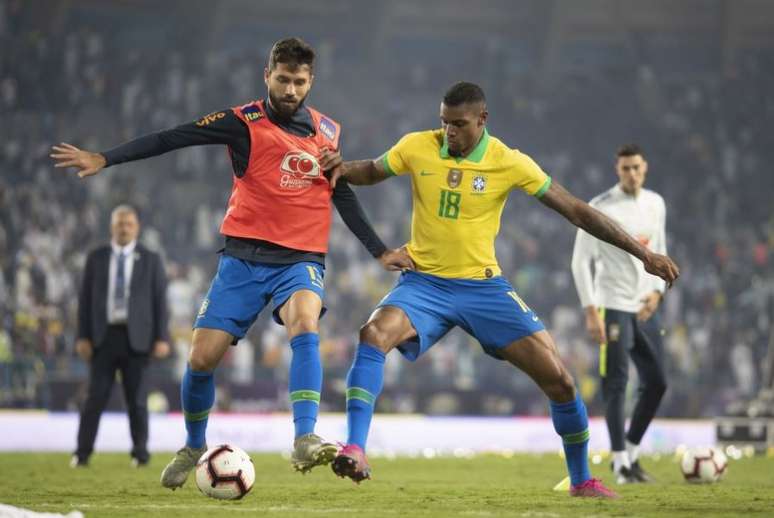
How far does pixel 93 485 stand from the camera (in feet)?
27.8

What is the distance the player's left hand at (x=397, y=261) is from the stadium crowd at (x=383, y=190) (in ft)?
32.6

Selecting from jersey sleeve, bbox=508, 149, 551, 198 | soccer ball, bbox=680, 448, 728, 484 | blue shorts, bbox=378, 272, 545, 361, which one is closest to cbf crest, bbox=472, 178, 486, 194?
jersey sleeve, bbox=508, 149, 551, 198

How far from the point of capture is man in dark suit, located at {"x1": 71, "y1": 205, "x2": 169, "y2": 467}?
11.4 m

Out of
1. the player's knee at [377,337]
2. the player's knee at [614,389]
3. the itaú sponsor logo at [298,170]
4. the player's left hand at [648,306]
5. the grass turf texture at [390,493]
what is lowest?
the grass turf texture at [390,493]

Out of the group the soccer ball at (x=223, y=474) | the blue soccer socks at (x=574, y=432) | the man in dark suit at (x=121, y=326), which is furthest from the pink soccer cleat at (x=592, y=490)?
the man in dark suit at (x=121, y=326)

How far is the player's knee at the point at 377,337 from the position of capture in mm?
6422

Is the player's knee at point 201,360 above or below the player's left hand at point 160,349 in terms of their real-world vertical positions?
below

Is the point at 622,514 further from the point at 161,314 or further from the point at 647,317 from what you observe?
the point at 161,314

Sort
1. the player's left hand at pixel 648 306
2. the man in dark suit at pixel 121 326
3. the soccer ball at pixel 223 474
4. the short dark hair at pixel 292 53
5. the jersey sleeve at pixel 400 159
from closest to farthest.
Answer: the soccer ball at pixel 223 474 < the short dark hair at pixel 292 53 < the jersey sleeve at pixel 400 159 < the player's left hand at pixel 648 306 < the man in dark suit at pixel 121 326

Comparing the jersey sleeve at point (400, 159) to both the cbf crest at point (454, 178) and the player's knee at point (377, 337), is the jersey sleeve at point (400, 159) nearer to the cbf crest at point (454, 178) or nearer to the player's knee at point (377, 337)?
the cbf crest at point (454, 178)

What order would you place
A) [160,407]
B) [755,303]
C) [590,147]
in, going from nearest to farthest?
[160,407]
[755,303]
[590,147]

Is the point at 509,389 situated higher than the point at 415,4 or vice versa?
the point at 415,4

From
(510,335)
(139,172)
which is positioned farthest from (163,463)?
(139,172)

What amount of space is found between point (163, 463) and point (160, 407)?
4.68m
